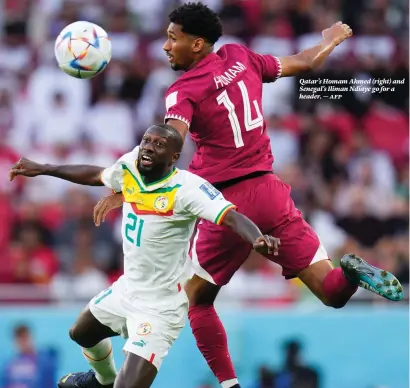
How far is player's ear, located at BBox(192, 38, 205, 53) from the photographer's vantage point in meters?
7.88

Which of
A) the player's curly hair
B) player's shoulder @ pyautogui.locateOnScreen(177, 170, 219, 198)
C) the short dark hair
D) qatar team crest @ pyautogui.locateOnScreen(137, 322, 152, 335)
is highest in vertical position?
the player's curly hair

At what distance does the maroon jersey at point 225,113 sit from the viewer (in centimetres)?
777

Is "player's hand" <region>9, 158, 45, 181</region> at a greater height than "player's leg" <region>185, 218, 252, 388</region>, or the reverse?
"player's hand" <region>9, 158, 45, 181</region>

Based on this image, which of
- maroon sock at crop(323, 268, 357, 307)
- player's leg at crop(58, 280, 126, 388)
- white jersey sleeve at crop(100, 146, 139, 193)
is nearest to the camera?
white jersey sleeve at crop(100, 146, 139, 193)

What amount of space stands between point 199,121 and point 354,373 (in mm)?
4896

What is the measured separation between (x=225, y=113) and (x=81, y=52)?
1197 mm

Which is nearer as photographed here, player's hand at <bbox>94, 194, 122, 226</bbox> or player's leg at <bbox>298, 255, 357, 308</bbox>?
player's hand at <bbox>94, 194, 122, 226</bbox>

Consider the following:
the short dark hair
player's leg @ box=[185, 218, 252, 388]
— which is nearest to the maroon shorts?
player's leg @ box=[185, 218, 252, 388]

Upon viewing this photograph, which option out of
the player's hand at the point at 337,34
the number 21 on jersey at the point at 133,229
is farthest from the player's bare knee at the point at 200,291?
the player's hand at the point at 337,34

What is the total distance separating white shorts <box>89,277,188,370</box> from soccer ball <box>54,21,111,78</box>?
1.61 metres

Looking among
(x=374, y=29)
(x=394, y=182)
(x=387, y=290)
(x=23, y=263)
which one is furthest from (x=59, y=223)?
(x=387, y=290)

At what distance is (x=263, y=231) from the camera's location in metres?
8.04

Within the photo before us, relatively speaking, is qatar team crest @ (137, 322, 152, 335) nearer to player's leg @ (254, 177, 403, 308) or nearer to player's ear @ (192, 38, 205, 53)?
player's leg @ (254, 177, 403, 308)

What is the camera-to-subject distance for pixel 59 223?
13.1 metres
